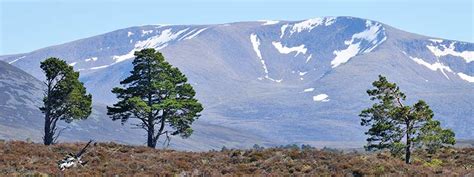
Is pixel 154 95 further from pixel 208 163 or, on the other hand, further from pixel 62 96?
pixel 208 163

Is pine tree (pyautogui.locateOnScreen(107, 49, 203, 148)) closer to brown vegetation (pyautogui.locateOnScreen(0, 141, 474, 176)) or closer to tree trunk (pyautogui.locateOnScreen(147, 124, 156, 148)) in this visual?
tree trunk (pyautogui.locateOnScreen(147, 124, 156, 148))

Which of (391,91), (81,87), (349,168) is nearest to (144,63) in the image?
(81,87)

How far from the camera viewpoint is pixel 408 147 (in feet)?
140

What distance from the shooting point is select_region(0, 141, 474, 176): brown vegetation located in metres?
35.2

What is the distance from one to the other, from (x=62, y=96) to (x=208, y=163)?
27.1m

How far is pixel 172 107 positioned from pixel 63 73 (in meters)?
10.9

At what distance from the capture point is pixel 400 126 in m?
44.6

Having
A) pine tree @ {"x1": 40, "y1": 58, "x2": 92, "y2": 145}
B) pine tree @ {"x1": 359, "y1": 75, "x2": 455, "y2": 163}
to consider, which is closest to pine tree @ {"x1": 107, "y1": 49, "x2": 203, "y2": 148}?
pine tree @ {"x1": 40, "y1": 58, "x2": 92, "y2": 145}

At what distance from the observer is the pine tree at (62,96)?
61.2m

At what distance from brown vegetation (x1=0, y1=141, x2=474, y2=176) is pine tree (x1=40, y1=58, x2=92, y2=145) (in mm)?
16086

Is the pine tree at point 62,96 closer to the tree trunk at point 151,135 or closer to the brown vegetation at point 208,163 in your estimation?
the tree trunk at point 151,135

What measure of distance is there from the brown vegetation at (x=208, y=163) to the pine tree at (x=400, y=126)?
60.9 inches

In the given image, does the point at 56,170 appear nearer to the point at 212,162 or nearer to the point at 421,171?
the point at 212,162

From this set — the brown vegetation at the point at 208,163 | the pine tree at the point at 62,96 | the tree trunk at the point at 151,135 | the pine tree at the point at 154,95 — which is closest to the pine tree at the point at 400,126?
the brown vegetation at the point at 208,163
